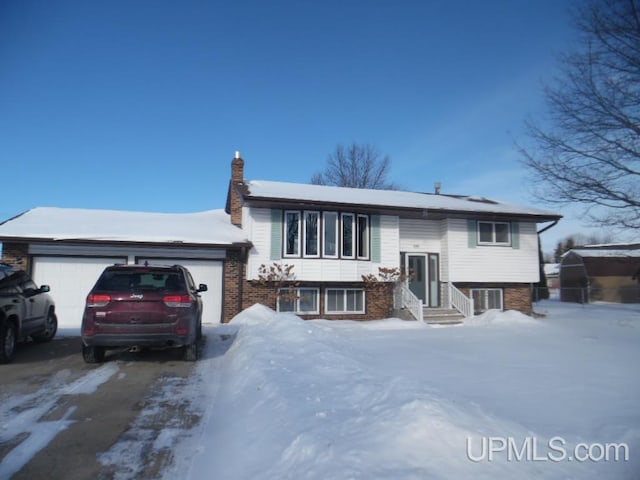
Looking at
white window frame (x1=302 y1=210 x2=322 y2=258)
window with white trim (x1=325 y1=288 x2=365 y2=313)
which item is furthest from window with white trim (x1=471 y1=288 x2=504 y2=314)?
white window frame (x1=302 y1=210 x2=322 y2=258)

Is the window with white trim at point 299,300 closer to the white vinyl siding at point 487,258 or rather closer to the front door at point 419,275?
the front door at point 419,275

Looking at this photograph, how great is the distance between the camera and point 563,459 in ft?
10.5

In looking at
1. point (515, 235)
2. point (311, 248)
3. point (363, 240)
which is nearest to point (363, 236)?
point (363, 240)

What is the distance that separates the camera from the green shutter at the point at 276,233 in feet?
47.2

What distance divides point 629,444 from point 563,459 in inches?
34.8

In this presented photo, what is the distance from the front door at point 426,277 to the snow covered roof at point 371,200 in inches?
85.0

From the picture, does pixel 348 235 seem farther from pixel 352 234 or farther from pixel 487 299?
pixel 487 299

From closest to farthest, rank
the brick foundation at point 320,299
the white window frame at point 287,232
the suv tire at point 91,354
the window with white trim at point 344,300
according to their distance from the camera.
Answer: the suv tire at point 91,354 < the brick foundation at point 320,299 < the white window frame at point 287,232 < the window with white trim at point 344,300

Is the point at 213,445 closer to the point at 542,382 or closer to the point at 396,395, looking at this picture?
the point at 396,395

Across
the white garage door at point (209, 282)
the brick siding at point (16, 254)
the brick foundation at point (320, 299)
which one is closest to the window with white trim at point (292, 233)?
the brick foundation at point (320, 299)

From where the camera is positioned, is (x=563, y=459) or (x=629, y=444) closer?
(x=563, y=459)

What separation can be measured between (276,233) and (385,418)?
Result: 11200 mm

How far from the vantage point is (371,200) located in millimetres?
15797

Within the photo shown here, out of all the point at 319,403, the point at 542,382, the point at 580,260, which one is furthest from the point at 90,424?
the point at 580,260
